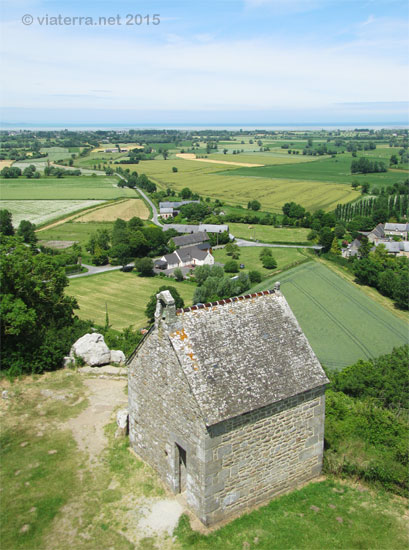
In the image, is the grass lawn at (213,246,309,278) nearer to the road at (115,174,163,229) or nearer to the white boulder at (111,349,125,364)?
the road at (115,174,163,229)

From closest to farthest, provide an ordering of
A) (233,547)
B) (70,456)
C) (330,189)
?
(233,547) → (70,456) → (330,189)

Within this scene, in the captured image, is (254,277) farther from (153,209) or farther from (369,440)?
(153,209)

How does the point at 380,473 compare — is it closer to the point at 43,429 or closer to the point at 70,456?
the point at 70,456

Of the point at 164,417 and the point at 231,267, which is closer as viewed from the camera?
the point at 164,417

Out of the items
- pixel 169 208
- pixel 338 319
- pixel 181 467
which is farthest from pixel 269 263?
pixel 181 467

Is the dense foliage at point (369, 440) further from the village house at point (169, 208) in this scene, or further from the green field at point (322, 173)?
the green field at point (322, 173)

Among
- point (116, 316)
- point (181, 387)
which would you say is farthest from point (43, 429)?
point (116, 316)

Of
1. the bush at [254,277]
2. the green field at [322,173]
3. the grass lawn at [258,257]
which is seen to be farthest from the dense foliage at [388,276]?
the green field at [322,173]
